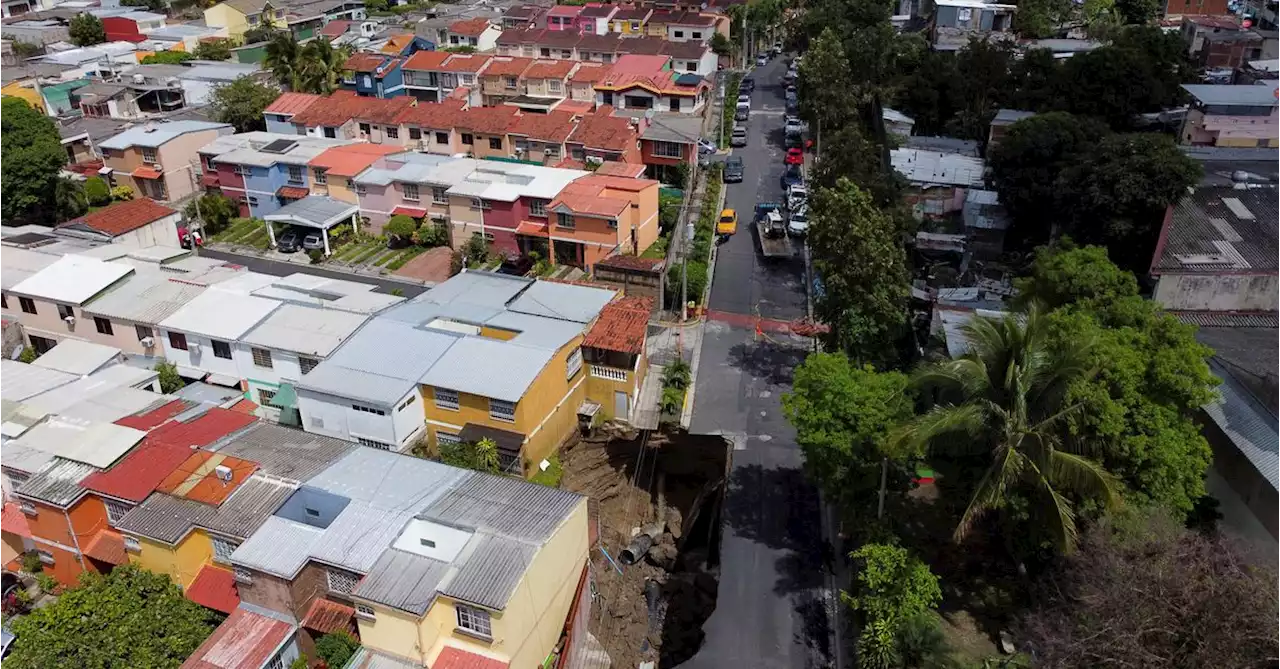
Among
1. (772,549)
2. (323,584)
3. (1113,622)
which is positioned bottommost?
(772,549)

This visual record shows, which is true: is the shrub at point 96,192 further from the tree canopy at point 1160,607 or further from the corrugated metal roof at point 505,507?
the tree canopy at point 1160,607

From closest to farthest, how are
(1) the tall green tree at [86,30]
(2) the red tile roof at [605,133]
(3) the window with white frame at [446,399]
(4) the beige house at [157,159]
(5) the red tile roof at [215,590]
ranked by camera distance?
(5) the red tile roof at [215,590] → (3) the window with white frame at [446,399] → (4) the beige house at [157,159] → (2) the red tile roof at [605,133] → (1) the tall green tree at [86,30]

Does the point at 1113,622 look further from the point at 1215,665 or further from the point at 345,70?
the point at 345,70

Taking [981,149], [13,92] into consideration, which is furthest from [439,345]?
[13,92]

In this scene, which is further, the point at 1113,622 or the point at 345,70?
the point at 345,70

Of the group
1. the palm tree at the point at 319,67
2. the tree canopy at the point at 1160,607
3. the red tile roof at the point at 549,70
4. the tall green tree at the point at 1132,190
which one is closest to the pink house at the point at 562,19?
the red tile roof at the point at 549,70

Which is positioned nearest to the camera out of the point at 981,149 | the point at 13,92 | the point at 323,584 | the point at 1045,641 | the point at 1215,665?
the point at 1215,665

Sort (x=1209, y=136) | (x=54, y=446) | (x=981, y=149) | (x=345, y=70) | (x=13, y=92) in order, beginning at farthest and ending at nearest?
(x=345, y=70) < (x=13, y=92) < (x=981, y=149) < (x=1209, y=136) < (x=54, y=446)

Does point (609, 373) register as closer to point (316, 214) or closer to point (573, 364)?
point (573, 364)
